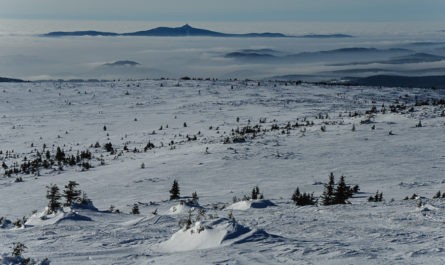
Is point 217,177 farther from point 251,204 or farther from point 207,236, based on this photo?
point 207,236

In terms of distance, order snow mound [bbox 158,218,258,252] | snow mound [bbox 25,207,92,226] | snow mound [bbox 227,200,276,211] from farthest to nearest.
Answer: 1. snow mound [bbox 227,200,276,211]
2. snow mound [bbox 25,207,92,226]
3. snow mound [bbox 158,218,258,252]

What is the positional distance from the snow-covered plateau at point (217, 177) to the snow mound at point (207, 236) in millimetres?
21

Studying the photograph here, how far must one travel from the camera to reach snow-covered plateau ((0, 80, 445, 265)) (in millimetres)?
6934

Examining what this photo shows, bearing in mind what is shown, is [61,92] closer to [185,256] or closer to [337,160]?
[337,160]

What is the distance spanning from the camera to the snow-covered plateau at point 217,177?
693cm

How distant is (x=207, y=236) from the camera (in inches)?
278

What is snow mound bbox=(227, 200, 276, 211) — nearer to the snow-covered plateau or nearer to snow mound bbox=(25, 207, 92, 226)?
the snow-covered plateau

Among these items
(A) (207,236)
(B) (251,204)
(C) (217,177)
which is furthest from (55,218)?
(C) (217,177)

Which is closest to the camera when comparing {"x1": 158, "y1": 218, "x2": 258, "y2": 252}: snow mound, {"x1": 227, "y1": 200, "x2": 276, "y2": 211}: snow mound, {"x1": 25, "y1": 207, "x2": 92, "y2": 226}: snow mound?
{"x1": 158, "y1": 218, "x2": 258, "y2": 252}: snow mound

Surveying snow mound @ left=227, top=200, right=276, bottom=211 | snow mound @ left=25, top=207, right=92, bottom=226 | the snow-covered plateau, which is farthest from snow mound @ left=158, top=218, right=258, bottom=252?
snow mound @ left=227, top=200, right=276, bottom=211

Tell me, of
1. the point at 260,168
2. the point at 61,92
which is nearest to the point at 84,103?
the point at 61,92

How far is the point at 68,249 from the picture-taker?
23.6ft

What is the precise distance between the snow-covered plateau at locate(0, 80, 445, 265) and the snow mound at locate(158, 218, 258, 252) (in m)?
0.02

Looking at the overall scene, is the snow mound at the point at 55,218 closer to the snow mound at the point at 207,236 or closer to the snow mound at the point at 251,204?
the snow mound at the point at 207,236
